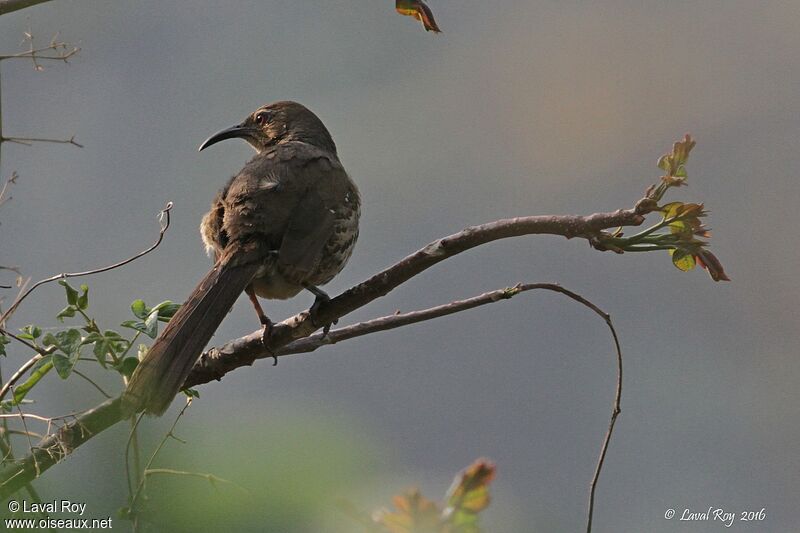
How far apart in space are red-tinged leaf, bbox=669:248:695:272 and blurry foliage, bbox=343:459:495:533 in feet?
3.06

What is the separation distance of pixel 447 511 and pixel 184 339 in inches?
71.8

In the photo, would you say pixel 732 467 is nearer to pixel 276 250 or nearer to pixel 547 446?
pixel 547 446

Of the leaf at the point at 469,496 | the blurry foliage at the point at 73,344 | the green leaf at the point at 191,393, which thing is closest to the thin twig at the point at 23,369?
the blurry foliage at the point at 73,344

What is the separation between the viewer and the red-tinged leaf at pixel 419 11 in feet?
7.53

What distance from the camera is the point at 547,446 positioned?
27781 mm

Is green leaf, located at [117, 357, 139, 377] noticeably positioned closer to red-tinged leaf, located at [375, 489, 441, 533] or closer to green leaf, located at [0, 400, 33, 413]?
green leaf, located at [0, 400, 33, 413]

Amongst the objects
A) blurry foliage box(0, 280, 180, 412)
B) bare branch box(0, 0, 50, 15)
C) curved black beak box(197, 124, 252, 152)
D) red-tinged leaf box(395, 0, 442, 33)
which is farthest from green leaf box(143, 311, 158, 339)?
curved black beak box(197, 124, 252, 152)

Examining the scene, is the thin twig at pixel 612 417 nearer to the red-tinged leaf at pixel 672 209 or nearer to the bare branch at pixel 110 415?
the bare branch at pixel 110 415

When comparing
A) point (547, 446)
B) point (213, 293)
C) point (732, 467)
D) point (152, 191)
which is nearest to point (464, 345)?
point (547, 446)

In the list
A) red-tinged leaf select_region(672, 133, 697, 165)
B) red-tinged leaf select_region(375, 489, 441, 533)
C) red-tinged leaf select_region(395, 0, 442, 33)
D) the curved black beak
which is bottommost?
red-tinged leaf select_region(375, 489, 441, 533)

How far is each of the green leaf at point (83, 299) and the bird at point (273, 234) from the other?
1.74ft

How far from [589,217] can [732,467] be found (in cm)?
3034

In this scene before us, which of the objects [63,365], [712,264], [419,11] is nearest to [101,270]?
[63,365]

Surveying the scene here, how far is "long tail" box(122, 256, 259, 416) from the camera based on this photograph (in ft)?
7.71
